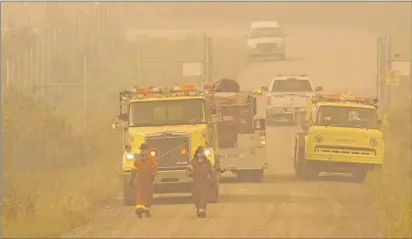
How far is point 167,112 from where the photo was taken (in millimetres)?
29422

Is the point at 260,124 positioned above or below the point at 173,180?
above

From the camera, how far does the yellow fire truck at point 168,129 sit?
28375mm

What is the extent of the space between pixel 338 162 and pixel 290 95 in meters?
11.2

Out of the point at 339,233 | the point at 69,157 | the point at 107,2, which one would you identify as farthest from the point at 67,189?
the point at 107,2

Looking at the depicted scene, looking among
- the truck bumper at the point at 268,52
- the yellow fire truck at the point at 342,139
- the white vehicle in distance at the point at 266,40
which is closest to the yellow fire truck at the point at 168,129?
the yellow fire truck at the point at 342,139

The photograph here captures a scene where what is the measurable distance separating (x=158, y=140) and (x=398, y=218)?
604 centimetres

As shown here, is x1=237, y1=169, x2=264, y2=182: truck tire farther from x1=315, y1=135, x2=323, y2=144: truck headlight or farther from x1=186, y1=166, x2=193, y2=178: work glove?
x1=186, y1=166, x2=193, y2=178: work glove

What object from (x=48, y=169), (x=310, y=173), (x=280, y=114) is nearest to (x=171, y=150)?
(x=310, y=173)

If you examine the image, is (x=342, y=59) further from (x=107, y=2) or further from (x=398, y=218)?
(x=398, y=218)

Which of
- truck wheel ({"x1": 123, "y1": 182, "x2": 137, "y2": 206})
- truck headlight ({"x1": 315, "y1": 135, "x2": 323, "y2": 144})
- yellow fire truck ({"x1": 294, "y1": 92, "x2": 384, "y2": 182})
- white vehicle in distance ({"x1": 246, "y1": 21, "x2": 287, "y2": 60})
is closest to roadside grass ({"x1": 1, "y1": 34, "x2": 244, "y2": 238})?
truck wheel ({"x1": 123, "y1": 182, "x2": 137, "y2": 206})

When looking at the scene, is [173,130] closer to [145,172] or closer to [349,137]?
[145,172]

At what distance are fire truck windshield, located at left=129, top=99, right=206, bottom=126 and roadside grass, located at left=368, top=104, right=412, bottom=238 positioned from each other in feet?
17.3

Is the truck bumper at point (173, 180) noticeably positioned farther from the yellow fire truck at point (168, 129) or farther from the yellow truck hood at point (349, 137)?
the yellow truck hood at point (349, 137)

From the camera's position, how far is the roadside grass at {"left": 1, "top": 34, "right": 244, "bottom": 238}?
91.5ft
